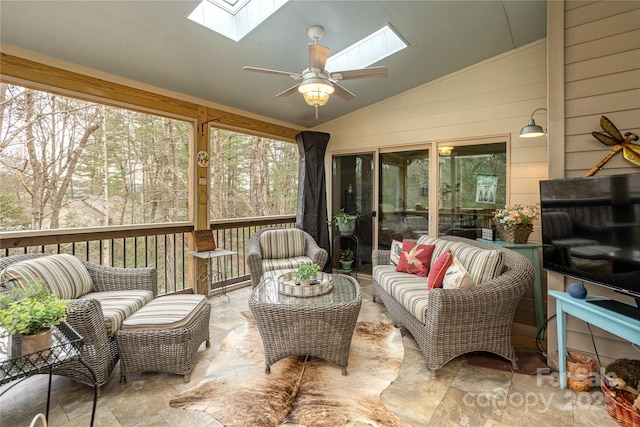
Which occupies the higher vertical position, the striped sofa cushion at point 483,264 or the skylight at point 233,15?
the skylight at point 233,15

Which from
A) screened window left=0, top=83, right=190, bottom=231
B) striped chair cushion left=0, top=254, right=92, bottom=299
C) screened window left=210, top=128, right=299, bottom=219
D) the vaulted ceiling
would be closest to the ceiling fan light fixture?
the vaulted ceiling

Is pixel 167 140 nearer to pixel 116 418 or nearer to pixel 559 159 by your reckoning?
pixel 116 418

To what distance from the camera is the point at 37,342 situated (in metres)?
1.36

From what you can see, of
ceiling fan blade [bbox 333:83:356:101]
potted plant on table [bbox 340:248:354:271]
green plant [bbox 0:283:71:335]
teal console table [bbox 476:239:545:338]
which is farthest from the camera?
potted plant on table [bbox 340:248:354:271]

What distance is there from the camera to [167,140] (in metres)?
4.69

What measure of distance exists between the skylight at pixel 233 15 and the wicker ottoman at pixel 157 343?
2.38m

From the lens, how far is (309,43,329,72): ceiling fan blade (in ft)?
7.18

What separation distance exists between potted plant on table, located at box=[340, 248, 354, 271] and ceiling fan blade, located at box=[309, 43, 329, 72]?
3.27 m

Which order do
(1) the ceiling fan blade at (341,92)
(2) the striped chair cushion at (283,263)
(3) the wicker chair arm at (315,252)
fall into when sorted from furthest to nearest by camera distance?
Result: (3) the wicker chair arm at (315,252) → (2) the striped chair cushion at (283,263) → (1) the ceiling fan blade at (341,92)

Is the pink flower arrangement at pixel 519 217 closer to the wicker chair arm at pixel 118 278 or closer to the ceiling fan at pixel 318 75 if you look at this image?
the ceiling fan at pixel 318 75

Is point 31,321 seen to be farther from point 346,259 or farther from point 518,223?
point 346,259

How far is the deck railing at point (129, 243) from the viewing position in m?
2.66

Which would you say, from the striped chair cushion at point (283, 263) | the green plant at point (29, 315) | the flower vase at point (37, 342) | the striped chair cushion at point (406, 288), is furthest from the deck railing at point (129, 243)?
the striped chair cushion at point (406, 288)

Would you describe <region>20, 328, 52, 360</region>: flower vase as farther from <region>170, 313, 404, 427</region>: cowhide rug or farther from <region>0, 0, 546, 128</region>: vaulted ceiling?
<region>0, 0, 546, 128</region>: vaulted ceiling
